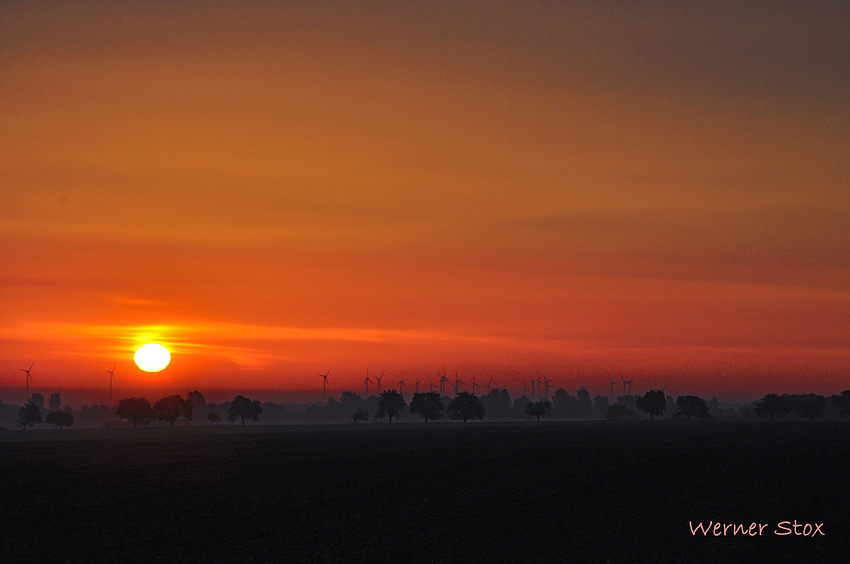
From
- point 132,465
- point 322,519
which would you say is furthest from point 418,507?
point 132,465

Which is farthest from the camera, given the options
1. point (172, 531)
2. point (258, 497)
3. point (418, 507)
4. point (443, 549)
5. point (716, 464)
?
point (716, 464)

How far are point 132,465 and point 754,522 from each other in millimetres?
64398

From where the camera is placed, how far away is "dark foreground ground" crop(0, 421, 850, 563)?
36.8 metres

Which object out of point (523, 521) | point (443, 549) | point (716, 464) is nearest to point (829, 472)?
point (716, 464)

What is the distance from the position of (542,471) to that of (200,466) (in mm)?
37084

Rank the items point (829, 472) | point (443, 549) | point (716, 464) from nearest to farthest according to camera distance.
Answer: point (443, 549) < point (829, 472) < point (716, 464)

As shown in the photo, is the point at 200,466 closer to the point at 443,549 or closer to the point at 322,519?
the point at 322,519

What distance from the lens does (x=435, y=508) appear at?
4709cm

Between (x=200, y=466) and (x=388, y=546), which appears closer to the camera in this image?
(x=388, y=546)

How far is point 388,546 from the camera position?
123 feet

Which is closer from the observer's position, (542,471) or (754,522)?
(754,522)

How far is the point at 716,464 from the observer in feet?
222

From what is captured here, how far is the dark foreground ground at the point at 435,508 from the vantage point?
36750 millimetres

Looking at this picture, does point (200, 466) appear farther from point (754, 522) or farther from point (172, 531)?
point (754, 522)
